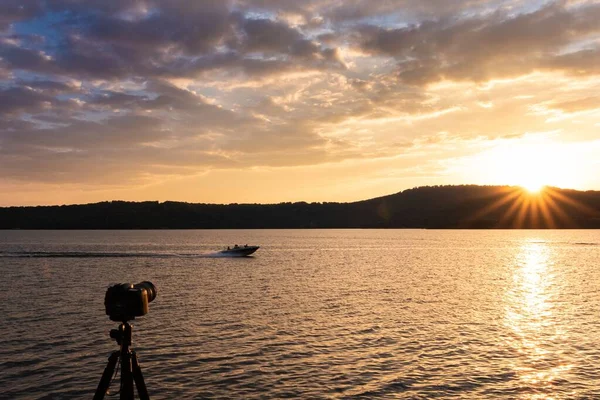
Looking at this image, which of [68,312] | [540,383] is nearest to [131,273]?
[68,312]

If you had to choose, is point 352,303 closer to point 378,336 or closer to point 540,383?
point 378,336

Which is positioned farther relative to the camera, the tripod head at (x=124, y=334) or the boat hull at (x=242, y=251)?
the boat hull at (x=242, y=251)

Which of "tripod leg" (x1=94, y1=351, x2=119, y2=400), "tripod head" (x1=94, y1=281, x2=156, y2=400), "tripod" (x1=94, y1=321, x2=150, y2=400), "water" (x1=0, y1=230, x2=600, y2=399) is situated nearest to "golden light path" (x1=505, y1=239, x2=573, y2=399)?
"water" (x1=0, y1=230, x2=600, y2=399)

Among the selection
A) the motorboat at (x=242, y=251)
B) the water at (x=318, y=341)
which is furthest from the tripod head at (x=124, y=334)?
the motorboat at (x=242, y=251)

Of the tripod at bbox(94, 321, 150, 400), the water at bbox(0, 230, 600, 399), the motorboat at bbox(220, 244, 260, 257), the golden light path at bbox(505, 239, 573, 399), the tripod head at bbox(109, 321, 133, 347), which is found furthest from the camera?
the motorboat at bbox(220, 244, 260, 257)

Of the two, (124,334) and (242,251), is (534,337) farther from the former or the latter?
(242,251)

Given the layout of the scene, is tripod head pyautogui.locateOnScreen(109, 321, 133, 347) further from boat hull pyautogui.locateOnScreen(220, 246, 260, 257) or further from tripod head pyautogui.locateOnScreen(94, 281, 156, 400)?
boat hull pyautogui.locateOnScreen(220, 246, 260, 257)

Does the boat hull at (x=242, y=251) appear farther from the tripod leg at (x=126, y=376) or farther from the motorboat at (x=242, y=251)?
the tripod leg at (x=126, y=376)

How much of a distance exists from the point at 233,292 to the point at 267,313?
1554cm

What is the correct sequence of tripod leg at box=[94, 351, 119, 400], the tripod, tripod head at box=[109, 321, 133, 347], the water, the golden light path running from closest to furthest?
1. tripod head at box=[109, 321, 133, 347]
2. the tripod
3. tripod leg at box=[94, 351, 119, 400]
4. the water
5. the golden light path

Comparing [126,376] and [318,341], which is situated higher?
[126,376]

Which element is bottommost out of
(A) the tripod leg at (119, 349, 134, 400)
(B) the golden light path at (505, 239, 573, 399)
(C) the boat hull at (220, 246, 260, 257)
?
(B) the golden light path at (505, 239, 573, 399)

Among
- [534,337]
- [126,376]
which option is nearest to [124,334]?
[126,376]

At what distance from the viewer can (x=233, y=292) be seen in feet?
191
